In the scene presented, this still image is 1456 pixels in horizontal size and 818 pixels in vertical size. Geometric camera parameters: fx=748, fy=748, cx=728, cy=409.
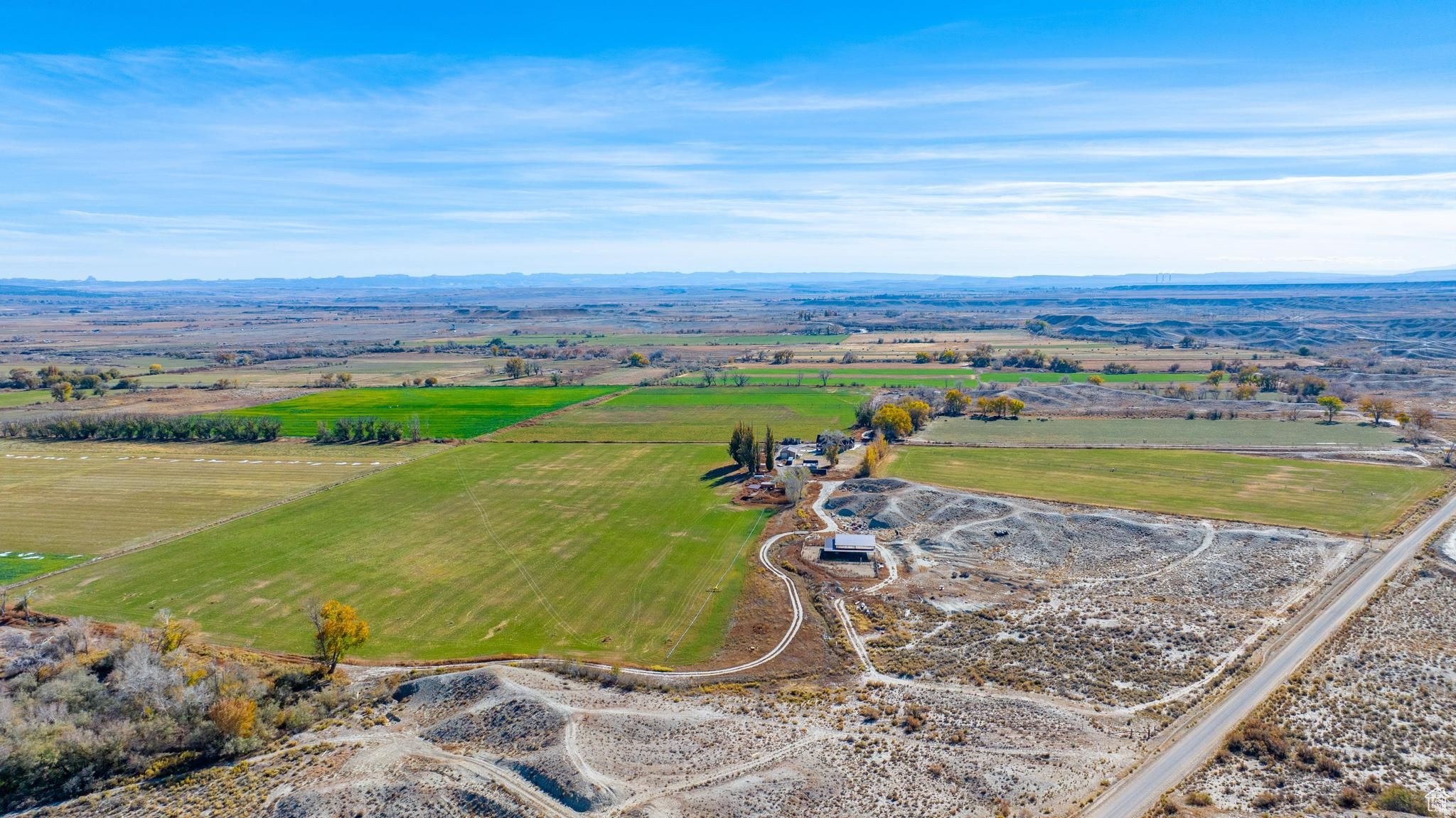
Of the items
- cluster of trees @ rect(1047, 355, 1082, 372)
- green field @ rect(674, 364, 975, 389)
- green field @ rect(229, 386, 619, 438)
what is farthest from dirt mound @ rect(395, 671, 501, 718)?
cluster of trees @ rect(1047, 355, 1082, 372)

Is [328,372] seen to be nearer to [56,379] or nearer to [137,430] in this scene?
[56,379]

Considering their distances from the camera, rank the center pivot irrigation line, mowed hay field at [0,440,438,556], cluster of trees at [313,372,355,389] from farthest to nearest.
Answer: cluster of trees at [313,372,355,389] → mowed hay field at [0,440,438,556] → the center pivot irrigation line

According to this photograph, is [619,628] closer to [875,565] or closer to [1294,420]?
[875,565]

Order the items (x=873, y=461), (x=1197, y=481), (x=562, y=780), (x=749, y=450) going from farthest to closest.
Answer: (x=873, y=461), (x=749, y=450), (x=1197, y=481), (x=562, y=780)

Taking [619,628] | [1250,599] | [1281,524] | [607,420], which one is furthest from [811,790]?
[607,420]

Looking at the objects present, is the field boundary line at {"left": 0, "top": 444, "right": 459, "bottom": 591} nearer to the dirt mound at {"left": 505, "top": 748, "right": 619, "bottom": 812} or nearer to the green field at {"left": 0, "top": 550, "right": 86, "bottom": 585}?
the green field at {"left": 0, "top": 550, "right": 86, "bottom": 585}

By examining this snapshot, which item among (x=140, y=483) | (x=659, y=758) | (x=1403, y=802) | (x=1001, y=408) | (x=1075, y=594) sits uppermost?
(x=1001, y=408)

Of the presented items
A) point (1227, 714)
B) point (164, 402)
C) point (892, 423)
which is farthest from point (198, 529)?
point (164, 402)
